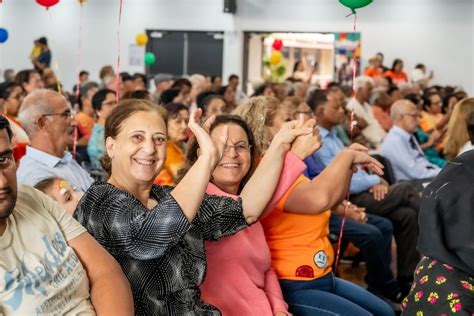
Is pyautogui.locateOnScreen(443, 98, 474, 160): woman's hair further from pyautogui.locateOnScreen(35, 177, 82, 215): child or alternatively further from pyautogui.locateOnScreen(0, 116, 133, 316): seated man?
pyautogui.locateOnScreen(0, 116, 133, 316): seated man

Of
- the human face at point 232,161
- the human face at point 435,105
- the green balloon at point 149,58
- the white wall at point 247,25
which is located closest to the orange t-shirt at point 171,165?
the human face at point 232,161

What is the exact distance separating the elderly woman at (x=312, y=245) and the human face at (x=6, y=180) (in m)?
1.26

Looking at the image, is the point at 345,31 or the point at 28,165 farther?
the point at 345,31

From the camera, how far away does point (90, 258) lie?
6.34 feet

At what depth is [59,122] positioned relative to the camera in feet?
11.5

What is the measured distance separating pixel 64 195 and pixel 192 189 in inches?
37.6

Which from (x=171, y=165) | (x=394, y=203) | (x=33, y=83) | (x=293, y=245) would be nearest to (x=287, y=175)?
(x=293, y=245)

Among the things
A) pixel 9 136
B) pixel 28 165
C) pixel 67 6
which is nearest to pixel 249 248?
pixel 9 136

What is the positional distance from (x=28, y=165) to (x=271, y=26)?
1075cm

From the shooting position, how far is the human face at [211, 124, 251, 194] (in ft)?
8.90

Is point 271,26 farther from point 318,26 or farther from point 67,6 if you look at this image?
point 67,6

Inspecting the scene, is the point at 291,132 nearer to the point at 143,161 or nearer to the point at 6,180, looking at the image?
the point at 143,161

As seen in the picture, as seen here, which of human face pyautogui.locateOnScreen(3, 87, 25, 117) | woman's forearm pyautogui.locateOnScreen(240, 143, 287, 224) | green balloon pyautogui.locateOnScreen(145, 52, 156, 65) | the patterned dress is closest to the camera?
the patterned dress

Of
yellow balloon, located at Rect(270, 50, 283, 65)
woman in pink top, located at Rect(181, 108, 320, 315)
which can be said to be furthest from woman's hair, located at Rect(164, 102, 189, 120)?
yellow balloon, located at Rect(270, 50, 283, 65)
